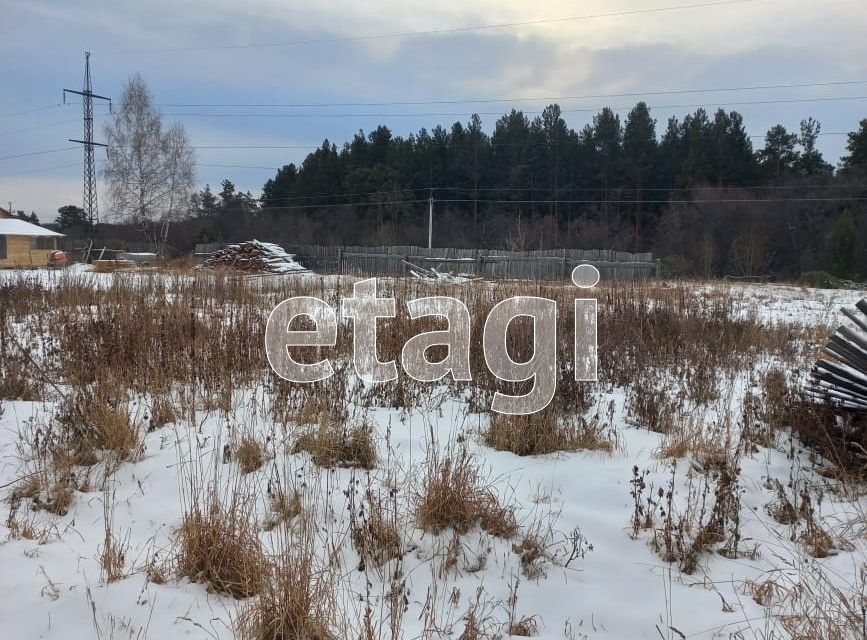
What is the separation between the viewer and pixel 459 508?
274cm

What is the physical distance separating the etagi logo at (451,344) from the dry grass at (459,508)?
1211 mm

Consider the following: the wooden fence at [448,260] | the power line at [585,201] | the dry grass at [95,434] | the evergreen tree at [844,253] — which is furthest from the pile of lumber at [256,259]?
the evergreen tree at [844,253]

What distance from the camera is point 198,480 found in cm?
304

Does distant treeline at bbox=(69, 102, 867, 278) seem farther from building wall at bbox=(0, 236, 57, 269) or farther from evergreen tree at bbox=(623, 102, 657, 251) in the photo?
→ building wall at bbox=(0, 236, 57, 269)

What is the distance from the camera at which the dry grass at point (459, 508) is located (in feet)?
8.89

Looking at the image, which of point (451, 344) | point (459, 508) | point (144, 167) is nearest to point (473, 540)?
point (459, 508)

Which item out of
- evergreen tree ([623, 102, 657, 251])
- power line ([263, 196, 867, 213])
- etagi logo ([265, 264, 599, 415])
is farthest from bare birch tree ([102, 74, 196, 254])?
evergreen tree ([623, 102, 657, 251])

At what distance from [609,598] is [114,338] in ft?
16.2

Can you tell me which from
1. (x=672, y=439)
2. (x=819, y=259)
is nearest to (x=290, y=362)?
(x=672, y=439)

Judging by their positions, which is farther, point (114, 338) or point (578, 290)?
point (578, 290)

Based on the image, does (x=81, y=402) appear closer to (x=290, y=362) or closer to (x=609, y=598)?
(x=290, y=362)

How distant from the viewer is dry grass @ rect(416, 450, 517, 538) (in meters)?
2.71

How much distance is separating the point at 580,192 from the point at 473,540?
43548 millimetres

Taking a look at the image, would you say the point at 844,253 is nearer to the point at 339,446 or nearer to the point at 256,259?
the point at 256,259
